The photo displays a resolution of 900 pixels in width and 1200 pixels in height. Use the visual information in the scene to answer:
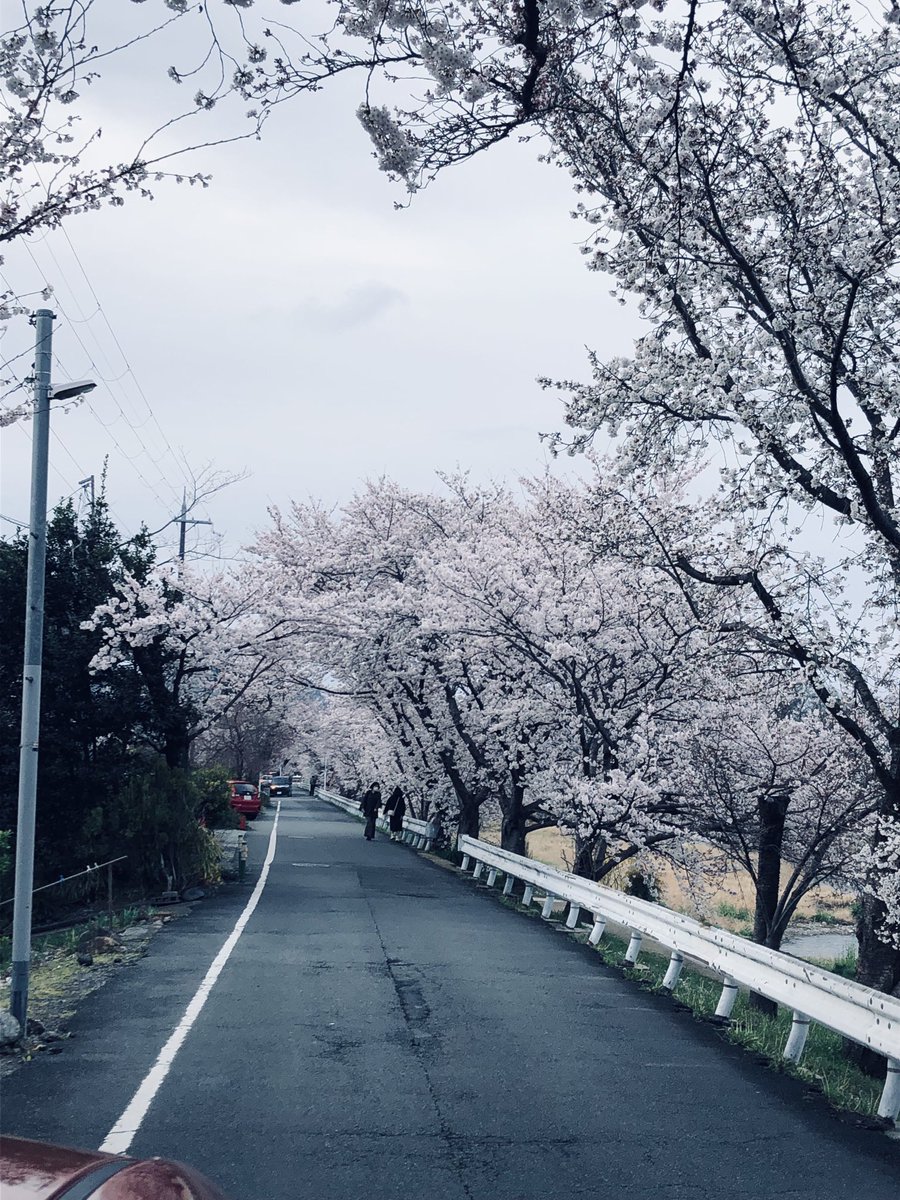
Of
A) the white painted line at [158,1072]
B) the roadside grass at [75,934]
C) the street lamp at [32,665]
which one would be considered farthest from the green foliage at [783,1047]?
the roadside grass at [75,934]

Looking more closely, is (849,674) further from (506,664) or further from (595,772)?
(506,664)

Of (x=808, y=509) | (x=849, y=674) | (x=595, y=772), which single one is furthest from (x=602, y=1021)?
(x=595, y=772)

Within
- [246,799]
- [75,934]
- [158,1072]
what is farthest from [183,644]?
[246,799]

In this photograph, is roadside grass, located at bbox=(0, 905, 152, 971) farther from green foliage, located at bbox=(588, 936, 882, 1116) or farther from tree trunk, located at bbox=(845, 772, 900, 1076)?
tree trunk, located at bbox=(845, 772, 900, 1076)

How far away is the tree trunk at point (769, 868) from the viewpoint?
16750 mm

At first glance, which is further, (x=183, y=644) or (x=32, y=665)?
(x=183, y=644)

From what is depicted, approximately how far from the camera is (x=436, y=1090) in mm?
7629

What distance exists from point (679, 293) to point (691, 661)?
554cm

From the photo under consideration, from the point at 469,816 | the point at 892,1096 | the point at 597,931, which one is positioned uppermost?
the point at 892,1096

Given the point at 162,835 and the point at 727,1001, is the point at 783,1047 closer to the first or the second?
the point at 727,1001

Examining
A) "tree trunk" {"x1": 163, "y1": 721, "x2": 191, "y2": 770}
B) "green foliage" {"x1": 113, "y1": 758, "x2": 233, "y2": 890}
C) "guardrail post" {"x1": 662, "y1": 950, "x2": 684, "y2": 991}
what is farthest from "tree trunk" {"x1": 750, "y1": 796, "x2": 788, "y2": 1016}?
"tree trunk" {"x1": 163, "y1": 721, "x2": 191, "y2": 770}

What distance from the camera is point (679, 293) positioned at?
32.9 ft

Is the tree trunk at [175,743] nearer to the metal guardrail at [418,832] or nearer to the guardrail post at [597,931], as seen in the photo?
the guardrail post at [597,931]

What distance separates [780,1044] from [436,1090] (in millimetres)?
3854
